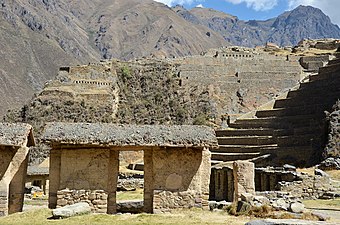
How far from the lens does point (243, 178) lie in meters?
22.0

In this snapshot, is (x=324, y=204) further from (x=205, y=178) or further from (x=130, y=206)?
(x=130, y=206)

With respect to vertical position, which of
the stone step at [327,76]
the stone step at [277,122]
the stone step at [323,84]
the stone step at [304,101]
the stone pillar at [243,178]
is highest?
the stone step at [327,76]

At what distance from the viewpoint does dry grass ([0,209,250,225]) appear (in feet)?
54.3

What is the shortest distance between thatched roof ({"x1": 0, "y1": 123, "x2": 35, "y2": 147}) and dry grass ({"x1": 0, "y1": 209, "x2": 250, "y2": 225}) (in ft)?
8.66

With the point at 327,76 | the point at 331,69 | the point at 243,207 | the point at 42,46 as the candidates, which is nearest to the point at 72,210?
the point at 243,207

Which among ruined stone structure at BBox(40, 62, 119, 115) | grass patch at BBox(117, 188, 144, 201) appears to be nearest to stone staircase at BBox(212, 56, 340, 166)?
grass patch at BBox(117, 188, 144, 201)

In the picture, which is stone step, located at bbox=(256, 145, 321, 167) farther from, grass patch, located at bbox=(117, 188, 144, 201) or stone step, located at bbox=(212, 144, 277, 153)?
grass patch, located at bbox=(117, 188, 144, 201)

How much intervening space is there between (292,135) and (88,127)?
29.7 metres

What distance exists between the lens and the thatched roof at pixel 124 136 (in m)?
19.0

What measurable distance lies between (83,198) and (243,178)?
6.86m

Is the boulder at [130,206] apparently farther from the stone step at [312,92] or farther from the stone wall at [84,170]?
the stone step at [312,92]

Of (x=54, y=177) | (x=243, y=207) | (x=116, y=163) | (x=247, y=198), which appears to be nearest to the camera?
(x=243, y=207)

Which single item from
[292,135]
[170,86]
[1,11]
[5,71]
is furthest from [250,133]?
[1,11]

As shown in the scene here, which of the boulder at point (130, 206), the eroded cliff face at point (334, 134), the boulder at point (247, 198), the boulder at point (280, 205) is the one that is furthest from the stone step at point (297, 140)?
the boulder at point (280, 205)
